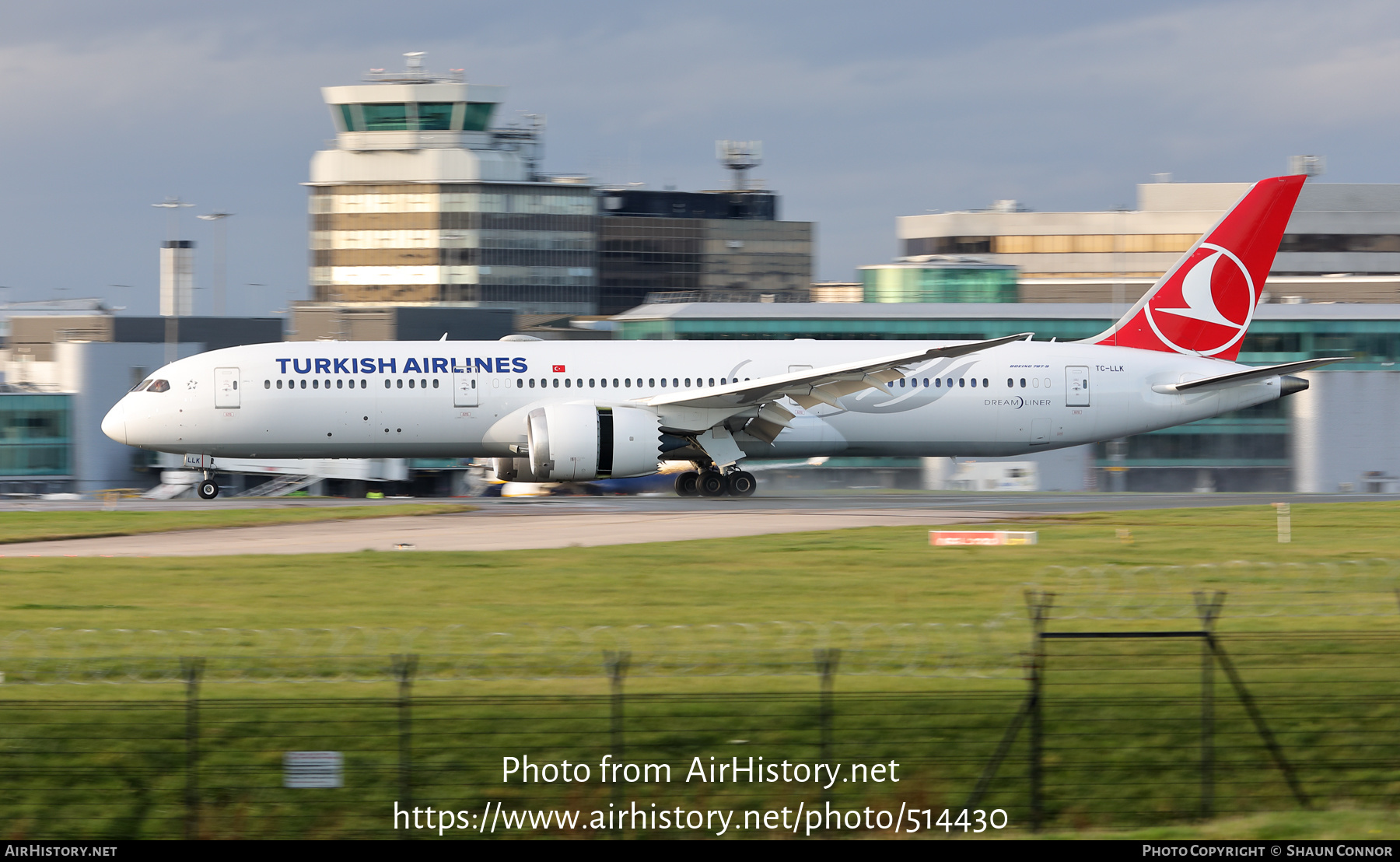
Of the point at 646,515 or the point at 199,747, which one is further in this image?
the point at 646,515

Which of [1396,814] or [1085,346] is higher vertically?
[1085,346]

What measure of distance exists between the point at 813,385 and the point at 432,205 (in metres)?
91.8

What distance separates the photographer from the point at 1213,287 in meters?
42.0

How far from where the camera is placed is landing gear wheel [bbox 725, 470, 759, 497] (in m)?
39.9

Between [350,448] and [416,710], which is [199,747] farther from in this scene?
[350,448]

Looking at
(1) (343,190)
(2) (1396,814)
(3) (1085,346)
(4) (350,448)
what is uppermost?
(1) (343,190)

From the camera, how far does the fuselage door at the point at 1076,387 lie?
40938 mm

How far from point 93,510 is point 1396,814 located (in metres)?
30.8

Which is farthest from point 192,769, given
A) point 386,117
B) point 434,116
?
point 386,117

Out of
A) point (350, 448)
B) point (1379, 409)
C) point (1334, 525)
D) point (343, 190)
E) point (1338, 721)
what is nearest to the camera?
point (1338, 721)

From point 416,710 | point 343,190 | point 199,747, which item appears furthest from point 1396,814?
point 343,190

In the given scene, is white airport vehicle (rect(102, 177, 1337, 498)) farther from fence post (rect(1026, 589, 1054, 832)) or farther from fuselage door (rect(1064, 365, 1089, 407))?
fence post (rect(1026, 589, 1054, 832))

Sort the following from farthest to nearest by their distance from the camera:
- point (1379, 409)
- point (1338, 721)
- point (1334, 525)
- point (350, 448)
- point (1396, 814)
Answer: point (1379, 409) < point (350, 448) < point (1334, 525) < point (1338, 721) < point (1396, 814)

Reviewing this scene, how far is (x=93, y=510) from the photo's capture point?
35.6m
